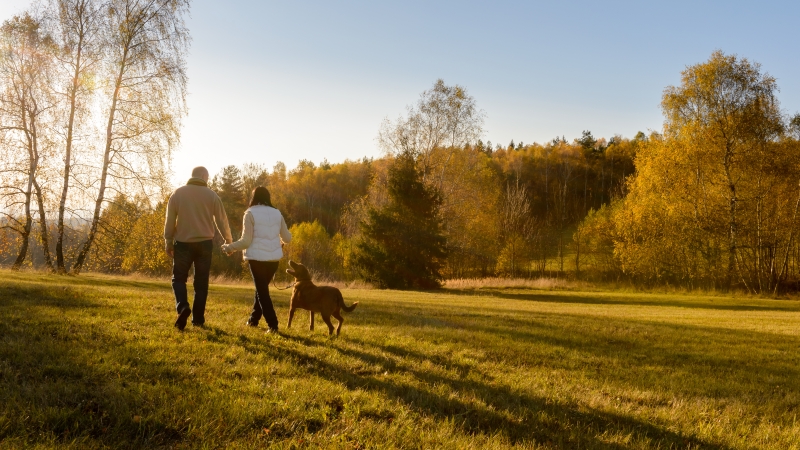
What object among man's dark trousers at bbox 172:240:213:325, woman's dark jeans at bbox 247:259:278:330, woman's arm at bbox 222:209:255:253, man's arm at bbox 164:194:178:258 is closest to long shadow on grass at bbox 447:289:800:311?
woman's dark jeans at bbox 247:259:278:330

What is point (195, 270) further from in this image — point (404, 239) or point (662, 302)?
point (404, 239)

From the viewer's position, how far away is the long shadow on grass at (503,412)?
374 centimetres

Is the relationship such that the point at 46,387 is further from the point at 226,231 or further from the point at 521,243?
the point at 521,243

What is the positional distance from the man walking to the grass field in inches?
21.4

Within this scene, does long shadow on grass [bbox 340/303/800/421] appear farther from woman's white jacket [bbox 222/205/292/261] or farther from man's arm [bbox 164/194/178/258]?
man's arm [bbox 164/194/178/258]

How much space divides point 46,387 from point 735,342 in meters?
11.2

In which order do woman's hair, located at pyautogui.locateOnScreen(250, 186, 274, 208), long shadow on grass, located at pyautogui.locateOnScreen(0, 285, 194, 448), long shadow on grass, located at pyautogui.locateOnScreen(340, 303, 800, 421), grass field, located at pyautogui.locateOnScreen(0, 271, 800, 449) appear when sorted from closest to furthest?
long shadow on grass, located at pyautogui.locateOnScreen(0, 285, 194, 448)
grass field, located at pyautogui.locateOnScreen(0, 271, 800, 449)
long shadow on grass, located at pyautogui.locateOnScreen(340, 303, 800, 421)
woman's hair, located at pyautogui.locateOnScreen(250, 186, 274, 208)

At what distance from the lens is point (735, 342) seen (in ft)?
31.6

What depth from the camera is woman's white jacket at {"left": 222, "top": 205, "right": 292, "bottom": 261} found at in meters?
6.84

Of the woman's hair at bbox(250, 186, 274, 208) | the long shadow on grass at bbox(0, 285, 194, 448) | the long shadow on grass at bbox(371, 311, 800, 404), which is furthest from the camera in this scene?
the woman's hair at bbox(250, 186, 274, 208)

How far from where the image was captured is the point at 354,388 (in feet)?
14.3

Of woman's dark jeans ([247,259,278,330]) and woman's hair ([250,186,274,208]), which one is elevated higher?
woman's hair ([250,186,274,208])

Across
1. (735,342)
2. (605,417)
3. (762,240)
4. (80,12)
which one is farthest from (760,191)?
(80,12)

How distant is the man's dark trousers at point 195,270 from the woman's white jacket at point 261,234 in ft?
1.01
